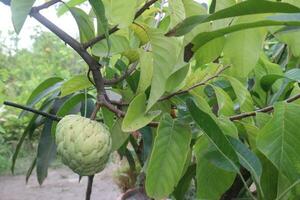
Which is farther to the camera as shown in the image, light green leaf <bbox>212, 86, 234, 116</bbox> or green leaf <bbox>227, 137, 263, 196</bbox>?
light green leaf <bbox>212, 86, 234, 116</bbox>

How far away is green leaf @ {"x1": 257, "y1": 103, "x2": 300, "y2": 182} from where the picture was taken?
0.53 meters

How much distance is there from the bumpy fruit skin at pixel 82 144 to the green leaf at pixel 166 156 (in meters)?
0.07

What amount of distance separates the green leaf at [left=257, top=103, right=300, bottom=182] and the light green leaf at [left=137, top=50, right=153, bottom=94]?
0.17 m

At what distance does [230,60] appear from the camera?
0.60 m

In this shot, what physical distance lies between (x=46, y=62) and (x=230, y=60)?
5.22 m

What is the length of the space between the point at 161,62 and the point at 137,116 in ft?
0.26

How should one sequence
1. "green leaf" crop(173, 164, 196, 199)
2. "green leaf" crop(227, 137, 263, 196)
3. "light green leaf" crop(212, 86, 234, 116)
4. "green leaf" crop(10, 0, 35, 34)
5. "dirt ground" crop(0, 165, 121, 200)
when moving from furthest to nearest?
"dirt ground" crop(0, 165, 121, 200) → "green leaf" crop(173, 164, 196, 199) → "light green leaf" crop(212, 86, 234, 116) → "green leaf" crop(227, 137, 263, 196) → "green leaf" crop(10, 0, 35, 34)

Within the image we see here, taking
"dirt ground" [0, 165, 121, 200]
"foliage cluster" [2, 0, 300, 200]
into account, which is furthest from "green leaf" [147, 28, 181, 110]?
"dirt ground" [0, 165, 121, 200]

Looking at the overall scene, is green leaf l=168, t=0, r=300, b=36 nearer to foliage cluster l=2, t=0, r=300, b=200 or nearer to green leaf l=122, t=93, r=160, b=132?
foliage cluster l=2, t=0, r=300, b=200

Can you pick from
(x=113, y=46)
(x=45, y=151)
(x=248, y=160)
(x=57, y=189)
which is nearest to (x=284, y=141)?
(x=248, y=160)

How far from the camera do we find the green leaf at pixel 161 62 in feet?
1.75

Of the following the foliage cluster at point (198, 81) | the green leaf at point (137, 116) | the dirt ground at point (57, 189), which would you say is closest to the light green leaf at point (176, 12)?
the foliage cluster at point (198, 81)

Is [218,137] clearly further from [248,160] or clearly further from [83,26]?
[83,26]

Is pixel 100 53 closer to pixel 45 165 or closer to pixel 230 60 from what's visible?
pixel 230 60
